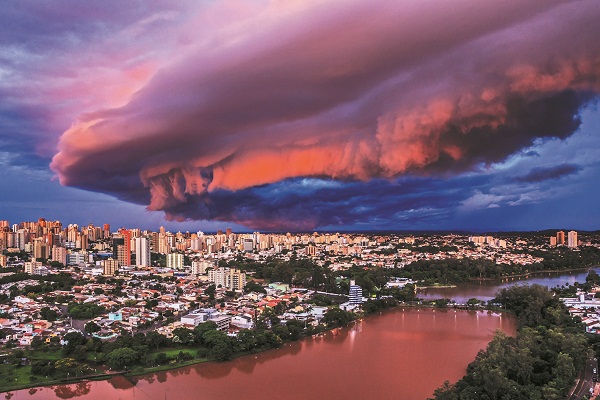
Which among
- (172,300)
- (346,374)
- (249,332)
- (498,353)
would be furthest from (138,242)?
(498,353)

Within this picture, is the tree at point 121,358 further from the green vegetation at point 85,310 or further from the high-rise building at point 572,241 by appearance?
the high-rise building at point 572,241

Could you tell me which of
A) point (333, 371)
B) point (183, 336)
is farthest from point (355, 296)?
point (333, 371)

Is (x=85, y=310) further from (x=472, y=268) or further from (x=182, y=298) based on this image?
(x=472, y=268)

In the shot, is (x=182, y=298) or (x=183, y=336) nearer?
(x=183, y=336)

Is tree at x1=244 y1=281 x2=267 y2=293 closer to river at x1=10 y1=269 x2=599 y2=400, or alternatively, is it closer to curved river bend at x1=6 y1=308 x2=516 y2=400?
river at x1=10 y1=269 x2=599 y2=400

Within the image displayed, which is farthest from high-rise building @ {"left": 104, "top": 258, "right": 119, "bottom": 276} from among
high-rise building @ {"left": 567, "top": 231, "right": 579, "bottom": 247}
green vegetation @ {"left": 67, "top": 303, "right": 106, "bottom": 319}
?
high-rise building @ {"left": 567, "top": 231, "right": 579, "bottom": 247}

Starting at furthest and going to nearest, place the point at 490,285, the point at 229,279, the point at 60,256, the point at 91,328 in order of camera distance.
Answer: the point at 60,256, the point at 490,285, the point at 229,279, the point at 91,328

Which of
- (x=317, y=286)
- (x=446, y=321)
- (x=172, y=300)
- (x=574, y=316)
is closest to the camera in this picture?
(x=574, y=316)

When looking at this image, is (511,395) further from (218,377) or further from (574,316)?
(574,316)
